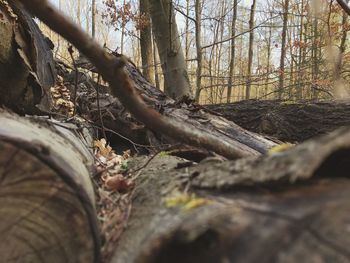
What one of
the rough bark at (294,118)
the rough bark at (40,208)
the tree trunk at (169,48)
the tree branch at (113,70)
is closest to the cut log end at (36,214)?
the rough bark at (40,208)

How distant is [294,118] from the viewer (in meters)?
4.84

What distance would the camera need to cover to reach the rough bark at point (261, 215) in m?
0.87

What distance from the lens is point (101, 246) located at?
4.75 ft

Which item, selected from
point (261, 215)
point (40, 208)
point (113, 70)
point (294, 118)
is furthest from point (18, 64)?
point (294, 118)

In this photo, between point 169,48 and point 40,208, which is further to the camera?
point 169,48

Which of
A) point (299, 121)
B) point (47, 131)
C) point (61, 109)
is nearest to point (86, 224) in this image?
point (47, 131)

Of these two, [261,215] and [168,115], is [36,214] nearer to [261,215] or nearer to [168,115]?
[261,215]

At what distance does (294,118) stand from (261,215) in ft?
13.5

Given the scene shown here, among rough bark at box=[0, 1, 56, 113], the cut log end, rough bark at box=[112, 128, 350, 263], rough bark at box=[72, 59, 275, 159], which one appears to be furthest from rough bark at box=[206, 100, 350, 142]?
the cut log end

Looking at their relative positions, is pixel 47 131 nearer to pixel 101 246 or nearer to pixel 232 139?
pixel 101 246

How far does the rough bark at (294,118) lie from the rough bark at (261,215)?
3616 mm

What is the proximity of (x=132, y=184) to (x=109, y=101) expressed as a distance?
2478mm

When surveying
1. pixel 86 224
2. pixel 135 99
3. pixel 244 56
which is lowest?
pixel 86 224

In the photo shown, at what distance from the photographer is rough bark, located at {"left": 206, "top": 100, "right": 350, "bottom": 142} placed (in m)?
4.65
